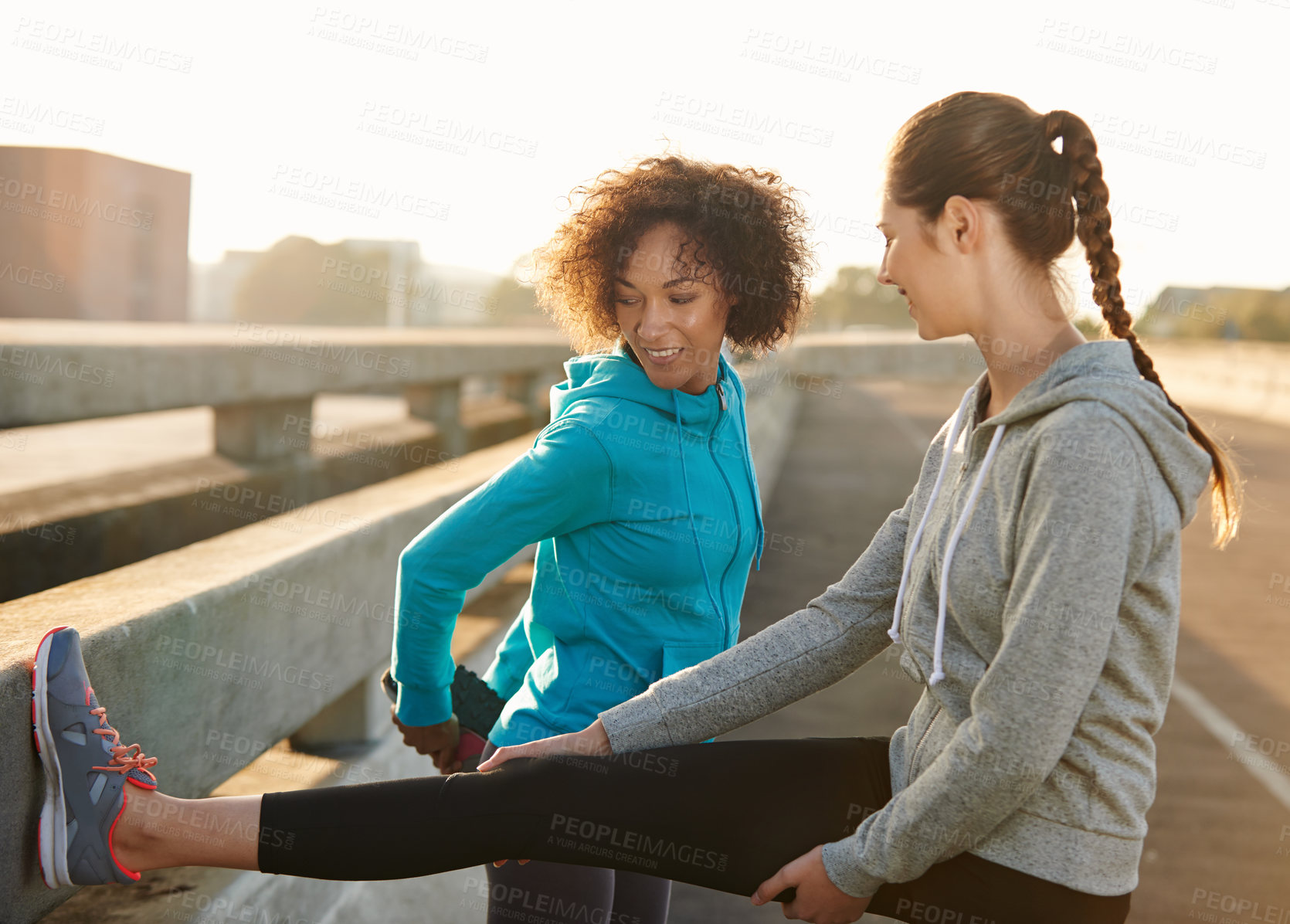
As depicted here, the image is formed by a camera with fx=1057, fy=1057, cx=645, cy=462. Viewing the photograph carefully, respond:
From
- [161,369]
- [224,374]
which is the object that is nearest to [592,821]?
[161,369]

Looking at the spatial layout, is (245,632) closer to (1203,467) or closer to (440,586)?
(440,586)

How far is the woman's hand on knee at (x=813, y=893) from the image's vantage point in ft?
6.56

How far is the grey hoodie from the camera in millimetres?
1660

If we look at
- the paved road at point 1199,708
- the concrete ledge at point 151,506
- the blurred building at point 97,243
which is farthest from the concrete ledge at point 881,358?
the blurred building at point 97,243

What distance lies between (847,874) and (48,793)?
1495 millimetres

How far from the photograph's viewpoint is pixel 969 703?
1.93 m

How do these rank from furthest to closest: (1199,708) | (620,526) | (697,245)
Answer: (1199,708), (697,245), (620,526)

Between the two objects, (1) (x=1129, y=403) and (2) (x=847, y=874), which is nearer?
(1) (x=1129, y=403)

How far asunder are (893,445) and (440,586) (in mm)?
20987

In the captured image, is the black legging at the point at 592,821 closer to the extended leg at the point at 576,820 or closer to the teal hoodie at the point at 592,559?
the extended leg at the point at 576,820

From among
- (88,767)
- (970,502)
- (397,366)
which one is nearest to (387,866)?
(88,767)

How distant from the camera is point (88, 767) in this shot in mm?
1959

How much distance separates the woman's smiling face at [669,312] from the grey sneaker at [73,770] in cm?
140

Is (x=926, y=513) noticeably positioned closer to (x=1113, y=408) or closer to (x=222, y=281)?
(x=1113, y=408)
